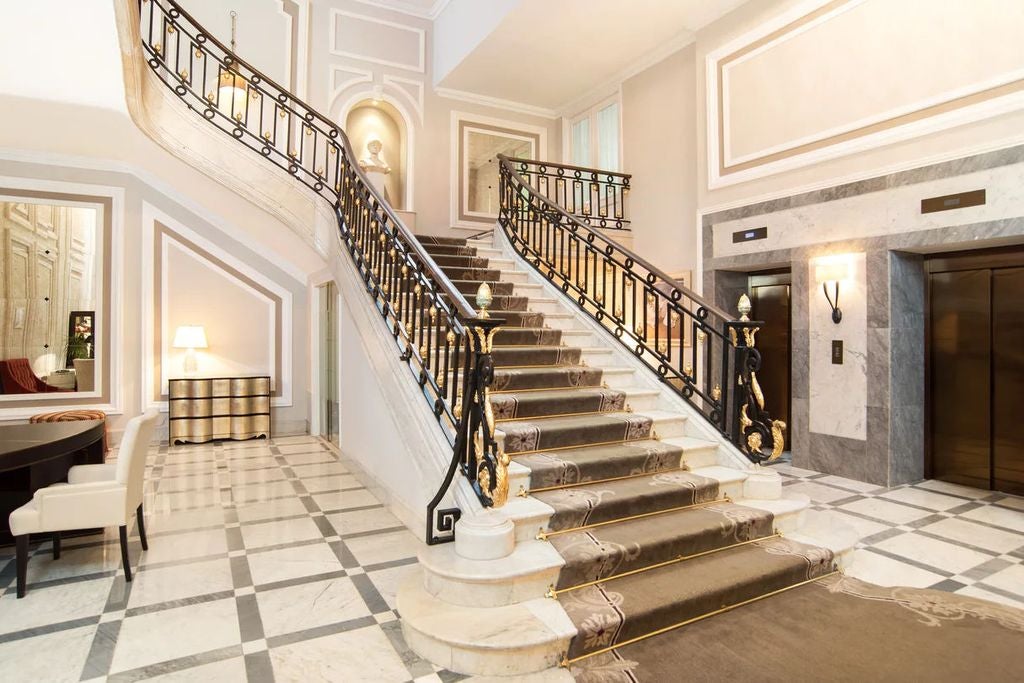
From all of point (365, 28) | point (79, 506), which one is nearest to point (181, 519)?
point (79, 506)

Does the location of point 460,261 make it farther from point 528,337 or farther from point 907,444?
point 907,444

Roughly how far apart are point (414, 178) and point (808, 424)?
21.4ft

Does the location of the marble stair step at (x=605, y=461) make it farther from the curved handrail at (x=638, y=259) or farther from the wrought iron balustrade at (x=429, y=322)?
the curved handrail at (x=638, y=259)

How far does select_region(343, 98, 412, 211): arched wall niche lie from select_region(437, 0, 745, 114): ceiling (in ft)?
3.19

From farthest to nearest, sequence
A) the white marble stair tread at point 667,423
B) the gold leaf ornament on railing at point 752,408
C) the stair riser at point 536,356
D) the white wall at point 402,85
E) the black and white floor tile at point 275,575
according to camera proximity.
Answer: the white wall at point 402,85 < the stair riser at point 536,356 < the white marble stair tread at point 667,423 < the gold leaf ornament on railing at point 752,408 < the black and white floor tile at point 275,575

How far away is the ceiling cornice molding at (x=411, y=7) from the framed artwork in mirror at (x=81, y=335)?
227 inches

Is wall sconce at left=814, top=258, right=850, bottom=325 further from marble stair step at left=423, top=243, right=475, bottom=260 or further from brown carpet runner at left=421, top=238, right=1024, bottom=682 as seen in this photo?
marble stair step at left=423, top=243, right=475, bottom=260

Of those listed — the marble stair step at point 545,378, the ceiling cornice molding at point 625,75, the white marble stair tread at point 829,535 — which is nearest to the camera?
the white marble stair tread at point 829,535

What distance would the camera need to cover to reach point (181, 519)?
394cm

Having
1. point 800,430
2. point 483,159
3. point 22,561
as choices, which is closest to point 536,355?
point 800,430

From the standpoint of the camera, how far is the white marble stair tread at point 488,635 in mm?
2156

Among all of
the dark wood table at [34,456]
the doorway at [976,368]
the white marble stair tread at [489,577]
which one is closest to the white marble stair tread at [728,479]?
the white marble stair tread at [489,577]

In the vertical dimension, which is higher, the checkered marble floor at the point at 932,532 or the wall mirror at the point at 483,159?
the wall mirror at the point at 483,159

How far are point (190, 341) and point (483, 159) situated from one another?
17.7ft
